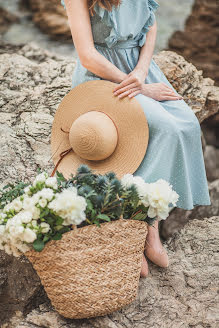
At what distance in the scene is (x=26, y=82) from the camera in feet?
11.3

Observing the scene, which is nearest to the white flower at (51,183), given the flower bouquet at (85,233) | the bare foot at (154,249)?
the flower bouquet at (85,233)

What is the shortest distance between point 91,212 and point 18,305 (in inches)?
38.7

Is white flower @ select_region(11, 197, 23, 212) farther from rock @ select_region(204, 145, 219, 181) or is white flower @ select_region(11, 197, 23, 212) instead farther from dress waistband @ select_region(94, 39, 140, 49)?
rock @ select_region(204, 145, 219, 181)

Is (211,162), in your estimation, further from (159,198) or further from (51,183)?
(51,183)

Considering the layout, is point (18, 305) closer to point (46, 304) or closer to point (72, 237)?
point (46, 304)

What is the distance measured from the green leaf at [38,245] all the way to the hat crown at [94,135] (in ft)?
1.96

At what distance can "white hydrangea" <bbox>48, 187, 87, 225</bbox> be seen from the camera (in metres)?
1.57

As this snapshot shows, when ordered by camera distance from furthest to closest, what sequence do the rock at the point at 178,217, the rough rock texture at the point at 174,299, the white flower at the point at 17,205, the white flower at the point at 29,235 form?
the rock at the point at 178,217 < the rough rock texture at the point at 174,299 < the white flower at the point at 17,205 < the white flower at the point at 29,235

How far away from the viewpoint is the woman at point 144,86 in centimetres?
202

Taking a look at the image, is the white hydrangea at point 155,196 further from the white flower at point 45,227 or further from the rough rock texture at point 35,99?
the rough rock texture at point 35,99

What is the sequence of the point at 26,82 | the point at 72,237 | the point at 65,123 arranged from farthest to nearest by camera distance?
the point at 26,82
the point at 65,123
the point at 72,237

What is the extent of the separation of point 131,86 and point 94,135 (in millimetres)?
369

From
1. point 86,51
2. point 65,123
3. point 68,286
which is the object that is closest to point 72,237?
point 68,286

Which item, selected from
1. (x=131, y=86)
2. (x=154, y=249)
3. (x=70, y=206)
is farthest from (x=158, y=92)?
(x=70, y=206)
